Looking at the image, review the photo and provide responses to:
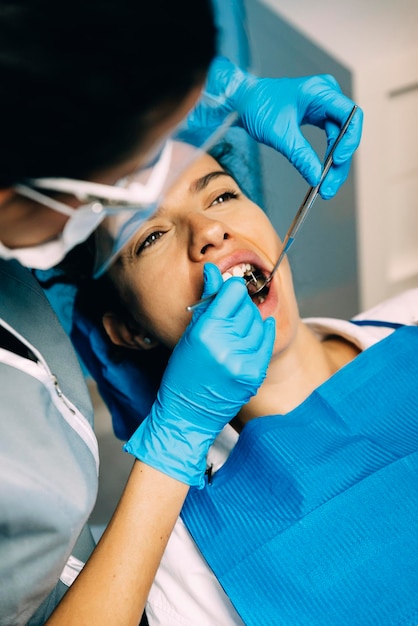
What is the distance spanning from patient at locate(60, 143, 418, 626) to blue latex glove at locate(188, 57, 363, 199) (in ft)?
0.47

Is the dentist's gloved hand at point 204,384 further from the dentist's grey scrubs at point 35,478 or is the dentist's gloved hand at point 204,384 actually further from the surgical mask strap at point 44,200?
the surgical mask strap at point 44,200

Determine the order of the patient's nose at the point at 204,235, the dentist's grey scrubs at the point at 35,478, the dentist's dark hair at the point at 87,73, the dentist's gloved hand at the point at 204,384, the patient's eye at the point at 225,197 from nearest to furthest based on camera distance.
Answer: the dentist's dark hair at the point at 87,73 → the dentist's grey scrubs at the point at 35,478 → the dentist's gloved hand at the point at 204,384 → the patient's nose at the point at 204,235 → the patient's eye at the point at 225,197

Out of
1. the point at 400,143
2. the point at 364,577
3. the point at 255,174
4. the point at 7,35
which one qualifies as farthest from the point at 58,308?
the point at 400,143

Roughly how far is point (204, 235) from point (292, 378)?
40 centimetres

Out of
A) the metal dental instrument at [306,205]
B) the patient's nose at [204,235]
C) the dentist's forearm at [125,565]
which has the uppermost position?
the metal dental instrument at [306,205]

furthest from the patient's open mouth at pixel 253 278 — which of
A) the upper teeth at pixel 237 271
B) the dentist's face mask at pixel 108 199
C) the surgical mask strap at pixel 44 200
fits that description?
the surgical mask strap at pixel 44 200

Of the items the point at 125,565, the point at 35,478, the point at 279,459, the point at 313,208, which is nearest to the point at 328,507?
the point at 279,459

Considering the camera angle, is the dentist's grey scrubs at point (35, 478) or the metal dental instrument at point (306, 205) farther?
the metal dental instrument at point (306, 205)

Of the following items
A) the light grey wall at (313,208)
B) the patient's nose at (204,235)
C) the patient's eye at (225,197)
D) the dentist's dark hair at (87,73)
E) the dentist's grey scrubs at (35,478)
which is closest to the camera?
the dentist's dark hair at (87,73)

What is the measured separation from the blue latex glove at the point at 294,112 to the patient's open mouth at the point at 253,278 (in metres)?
0.21

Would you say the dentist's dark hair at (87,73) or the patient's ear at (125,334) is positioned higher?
the dentist's dark hair at (87,73)

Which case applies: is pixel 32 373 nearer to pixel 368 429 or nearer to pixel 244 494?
pixel 244 494

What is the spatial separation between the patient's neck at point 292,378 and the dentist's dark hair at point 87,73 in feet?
2.67

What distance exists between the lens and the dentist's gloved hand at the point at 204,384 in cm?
111
